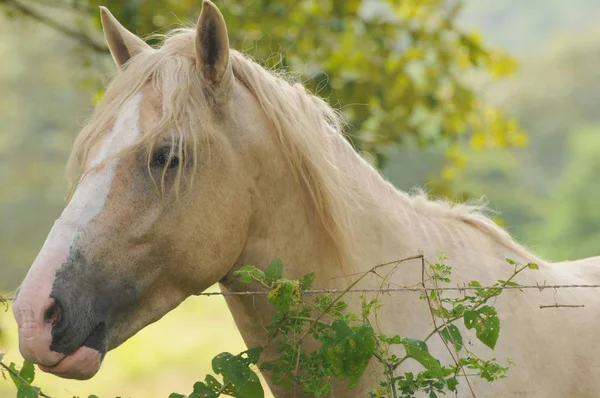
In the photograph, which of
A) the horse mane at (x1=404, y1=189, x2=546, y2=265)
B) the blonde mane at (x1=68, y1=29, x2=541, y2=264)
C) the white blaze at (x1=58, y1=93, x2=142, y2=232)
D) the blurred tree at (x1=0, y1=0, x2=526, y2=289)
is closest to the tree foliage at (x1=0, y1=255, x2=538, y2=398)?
the blonde mane at (x1=68, y1=29, x2=541, y2=264)

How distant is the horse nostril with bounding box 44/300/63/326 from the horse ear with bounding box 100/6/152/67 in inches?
44.1

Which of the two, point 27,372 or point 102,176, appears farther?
point 27,372

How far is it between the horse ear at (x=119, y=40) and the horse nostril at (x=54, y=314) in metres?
1.12

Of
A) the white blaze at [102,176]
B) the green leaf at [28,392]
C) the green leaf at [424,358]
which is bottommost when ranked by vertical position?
the green leaf at [28,392]

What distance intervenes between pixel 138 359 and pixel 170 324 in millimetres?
4657

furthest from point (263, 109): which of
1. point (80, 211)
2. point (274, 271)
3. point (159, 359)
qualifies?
point (159, 359)

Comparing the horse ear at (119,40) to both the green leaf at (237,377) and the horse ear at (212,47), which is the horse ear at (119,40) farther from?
the green leaf at (237,377)

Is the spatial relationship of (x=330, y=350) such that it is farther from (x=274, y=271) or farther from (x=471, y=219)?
(x=471, y=219)

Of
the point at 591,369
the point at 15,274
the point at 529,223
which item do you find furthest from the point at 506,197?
the point at 591,369

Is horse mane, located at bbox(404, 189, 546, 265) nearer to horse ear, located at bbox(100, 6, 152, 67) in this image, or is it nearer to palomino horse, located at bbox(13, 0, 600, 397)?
palomino horse, located at bbox(13, 0, 600, 397)

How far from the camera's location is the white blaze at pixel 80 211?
8.21 ft

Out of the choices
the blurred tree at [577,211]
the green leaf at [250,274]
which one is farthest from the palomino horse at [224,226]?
the blurred tree at [577,211]

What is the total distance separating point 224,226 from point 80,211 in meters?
0.49

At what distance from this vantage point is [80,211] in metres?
2.66
